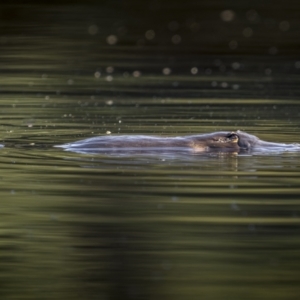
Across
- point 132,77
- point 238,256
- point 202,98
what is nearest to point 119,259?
point 238,256

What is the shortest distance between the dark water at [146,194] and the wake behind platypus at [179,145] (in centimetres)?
33

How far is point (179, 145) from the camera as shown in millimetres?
12547

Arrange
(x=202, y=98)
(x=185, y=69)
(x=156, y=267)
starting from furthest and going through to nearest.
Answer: (x=185, y=69) < (x=202, y=98) < (x=156, y=267)

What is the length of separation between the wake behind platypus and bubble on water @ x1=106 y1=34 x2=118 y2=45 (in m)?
22.2

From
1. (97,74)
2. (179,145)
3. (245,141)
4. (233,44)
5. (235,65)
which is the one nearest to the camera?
(179,145)

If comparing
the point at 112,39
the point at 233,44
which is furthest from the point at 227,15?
the point at 233,44

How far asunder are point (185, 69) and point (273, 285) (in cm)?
1967

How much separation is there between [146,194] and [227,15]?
35184 mm

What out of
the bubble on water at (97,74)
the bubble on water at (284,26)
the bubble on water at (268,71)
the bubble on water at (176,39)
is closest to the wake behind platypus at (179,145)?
the bubble on water at (97,74)

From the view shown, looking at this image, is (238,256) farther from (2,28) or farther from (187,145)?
(2,28)

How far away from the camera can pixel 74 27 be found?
1602 inches

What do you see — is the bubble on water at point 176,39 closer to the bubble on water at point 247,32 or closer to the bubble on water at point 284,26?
the bubble on water at point 247,32

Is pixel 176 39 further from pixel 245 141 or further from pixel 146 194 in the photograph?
pixel 146 194

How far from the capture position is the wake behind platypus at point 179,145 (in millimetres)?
12531
